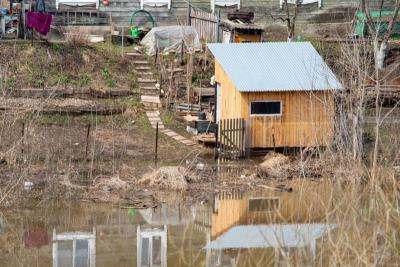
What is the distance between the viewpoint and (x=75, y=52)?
35625mm

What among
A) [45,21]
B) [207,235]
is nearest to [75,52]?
[45,21]

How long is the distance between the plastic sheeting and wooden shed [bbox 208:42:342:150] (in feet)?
24.4

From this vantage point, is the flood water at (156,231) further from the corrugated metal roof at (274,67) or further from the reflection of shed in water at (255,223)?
the corrugated metal roof at (274,67)

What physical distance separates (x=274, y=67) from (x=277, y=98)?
1.08 meters

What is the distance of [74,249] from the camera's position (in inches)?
827

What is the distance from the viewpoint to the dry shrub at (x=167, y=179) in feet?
82.4

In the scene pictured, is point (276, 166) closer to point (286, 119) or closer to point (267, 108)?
point (286, 119)

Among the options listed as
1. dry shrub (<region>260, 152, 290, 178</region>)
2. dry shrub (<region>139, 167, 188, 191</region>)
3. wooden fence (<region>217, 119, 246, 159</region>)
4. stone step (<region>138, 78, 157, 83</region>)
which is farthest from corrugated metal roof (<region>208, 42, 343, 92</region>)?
stone step (<region>138, 78, 157, 83</region>)

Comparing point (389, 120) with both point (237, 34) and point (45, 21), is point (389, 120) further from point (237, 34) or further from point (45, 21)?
point (45, 21)

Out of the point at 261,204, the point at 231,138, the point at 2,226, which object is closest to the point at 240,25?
the point at 231,138

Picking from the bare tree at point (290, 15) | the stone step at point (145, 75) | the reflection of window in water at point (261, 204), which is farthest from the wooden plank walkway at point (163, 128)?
the bare tree at point (290, 15)

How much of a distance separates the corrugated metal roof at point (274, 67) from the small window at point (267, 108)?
54 centimetres

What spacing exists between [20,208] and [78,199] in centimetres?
143

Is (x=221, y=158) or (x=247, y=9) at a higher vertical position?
(x=247, y=9)
